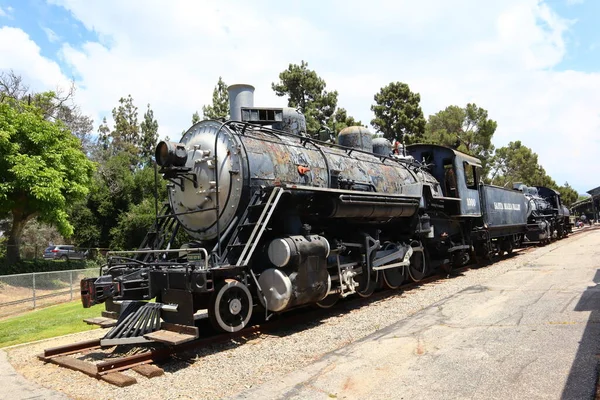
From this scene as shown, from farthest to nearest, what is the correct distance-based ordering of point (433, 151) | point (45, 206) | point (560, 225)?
1. point (560, 225)
2. point (45, 206)
3. point (433, 151)

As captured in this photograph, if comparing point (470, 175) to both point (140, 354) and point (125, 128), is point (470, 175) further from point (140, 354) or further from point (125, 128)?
point (125, 128)

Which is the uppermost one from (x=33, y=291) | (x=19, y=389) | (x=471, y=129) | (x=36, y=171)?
Answer: (x=471, y=129)

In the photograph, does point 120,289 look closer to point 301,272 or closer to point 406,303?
point 301,272

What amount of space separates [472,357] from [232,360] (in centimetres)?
310

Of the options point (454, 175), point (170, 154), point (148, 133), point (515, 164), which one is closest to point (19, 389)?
point (170, 154)

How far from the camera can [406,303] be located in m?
9.09

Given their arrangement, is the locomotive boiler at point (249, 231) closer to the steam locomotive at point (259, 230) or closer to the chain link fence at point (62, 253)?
the steam locomotive at point (259, 230)

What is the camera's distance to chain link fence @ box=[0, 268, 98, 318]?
13.8 metres

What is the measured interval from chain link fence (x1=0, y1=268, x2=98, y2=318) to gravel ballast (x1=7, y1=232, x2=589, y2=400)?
7.41 m

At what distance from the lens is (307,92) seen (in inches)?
1469

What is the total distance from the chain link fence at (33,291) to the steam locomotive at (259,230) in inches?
318

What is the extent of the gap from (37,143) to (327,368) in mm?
17294

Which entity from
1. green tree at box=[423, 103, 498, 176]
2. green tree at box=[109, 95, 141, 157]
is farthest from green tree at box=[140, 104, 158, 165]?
green tree at box=[423, 103, 498, 176]

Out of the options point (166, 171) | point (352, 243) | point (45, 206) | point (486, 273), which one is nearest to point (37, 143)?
point (45, 206)
